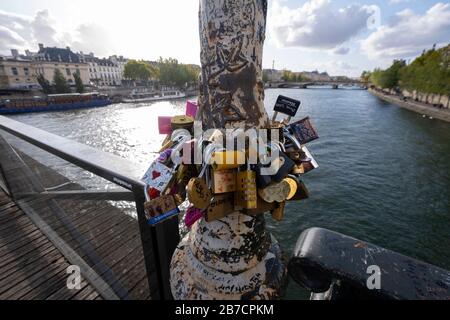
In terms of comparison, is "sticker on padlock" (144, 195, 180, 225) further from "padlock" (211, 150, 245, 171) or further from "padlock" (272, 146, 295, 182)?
"padlock" (272, 146, 295, 182)

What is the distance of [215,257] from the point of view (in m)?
1.18

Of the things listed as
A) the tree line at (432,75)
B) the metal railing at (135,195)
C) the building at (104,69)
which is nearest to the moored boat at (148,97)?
the building at (104,69)

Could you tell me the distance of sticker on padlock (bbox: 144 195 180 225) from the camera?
1048mm

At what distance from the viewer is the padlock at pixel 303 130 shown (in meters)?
1.31

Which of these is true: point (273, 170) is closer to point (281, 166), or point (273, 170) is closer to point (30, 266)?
point (281, 166)

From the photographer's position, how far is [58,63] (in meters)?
76.0

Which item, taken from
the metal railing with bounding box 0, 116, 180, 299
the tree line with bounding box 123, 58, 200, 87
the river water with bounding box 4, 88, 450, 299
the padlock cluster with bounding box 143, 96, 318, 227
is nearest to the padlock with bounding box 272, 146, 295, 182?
the padlock cluster with bounding box 143, 96, 318, 227

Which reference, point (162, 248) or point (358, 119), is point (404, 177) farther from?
point (358, 119)

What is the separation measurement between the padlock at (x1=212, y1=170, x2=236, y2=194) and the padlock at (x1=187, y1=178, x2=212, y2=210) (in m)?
0.04

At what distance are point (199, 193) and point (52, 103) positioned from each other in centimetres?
6071

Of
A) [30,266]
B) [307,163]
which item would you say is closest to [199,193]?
[307,163]

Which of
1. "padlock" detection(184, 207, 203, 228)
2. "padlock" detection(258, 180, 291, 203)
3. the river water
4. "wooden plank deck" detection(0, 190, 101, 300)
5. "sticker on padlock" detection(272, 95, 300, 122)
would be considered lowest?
the river water

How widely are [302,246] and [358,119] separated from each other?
130 ft

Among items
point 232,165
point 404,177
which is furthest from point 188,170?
point 404,177
